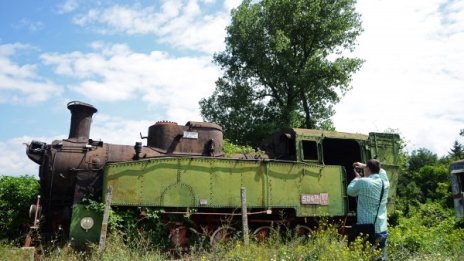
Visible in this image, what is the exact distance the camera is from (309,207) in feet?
32.9

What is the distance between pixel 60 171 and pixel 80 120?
138 centimetres

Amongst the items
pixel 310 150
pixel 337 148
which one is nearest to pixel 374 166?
pixel 310 150

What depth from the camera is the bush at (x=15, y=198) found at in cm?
1215

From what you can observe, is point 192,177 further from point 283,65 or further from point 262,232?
point 283,65

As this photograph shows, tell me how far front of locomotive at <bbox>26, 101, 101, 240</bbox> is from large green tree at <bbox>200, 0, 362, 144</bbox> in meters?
14.8

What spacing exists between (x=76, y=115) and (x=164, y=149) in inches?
88.2

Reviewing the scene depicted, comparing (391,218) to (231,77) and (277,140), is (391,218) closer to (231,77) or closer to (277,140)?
(277,140)

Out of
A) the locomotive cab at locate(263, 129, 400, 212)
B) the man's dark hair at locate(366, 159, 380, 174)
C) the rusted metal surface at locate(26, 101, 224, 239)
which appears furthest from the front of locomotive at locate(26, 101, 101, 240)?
the man's dark hair at locate(366, 159, 380, 174)

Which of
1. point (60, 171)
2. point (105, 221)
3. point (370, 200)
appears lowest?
point (105, 221)

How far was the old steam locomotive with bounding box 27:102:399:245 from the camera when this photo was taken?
8672 mm

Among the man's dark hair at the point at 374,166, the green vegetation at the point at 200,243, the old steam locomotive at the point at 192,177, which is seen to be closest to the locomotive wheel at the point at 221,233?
the old steam locomotive at the point at 192,177

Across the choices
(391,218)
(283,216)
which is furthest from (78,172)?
(391,218)

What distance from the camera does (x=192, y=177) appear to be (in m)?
9.05

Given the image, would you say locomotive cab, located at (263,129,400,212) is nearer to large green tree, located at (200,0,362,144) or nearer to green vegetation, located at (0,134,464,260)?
green vegetation, located at (0,134,464,260)
